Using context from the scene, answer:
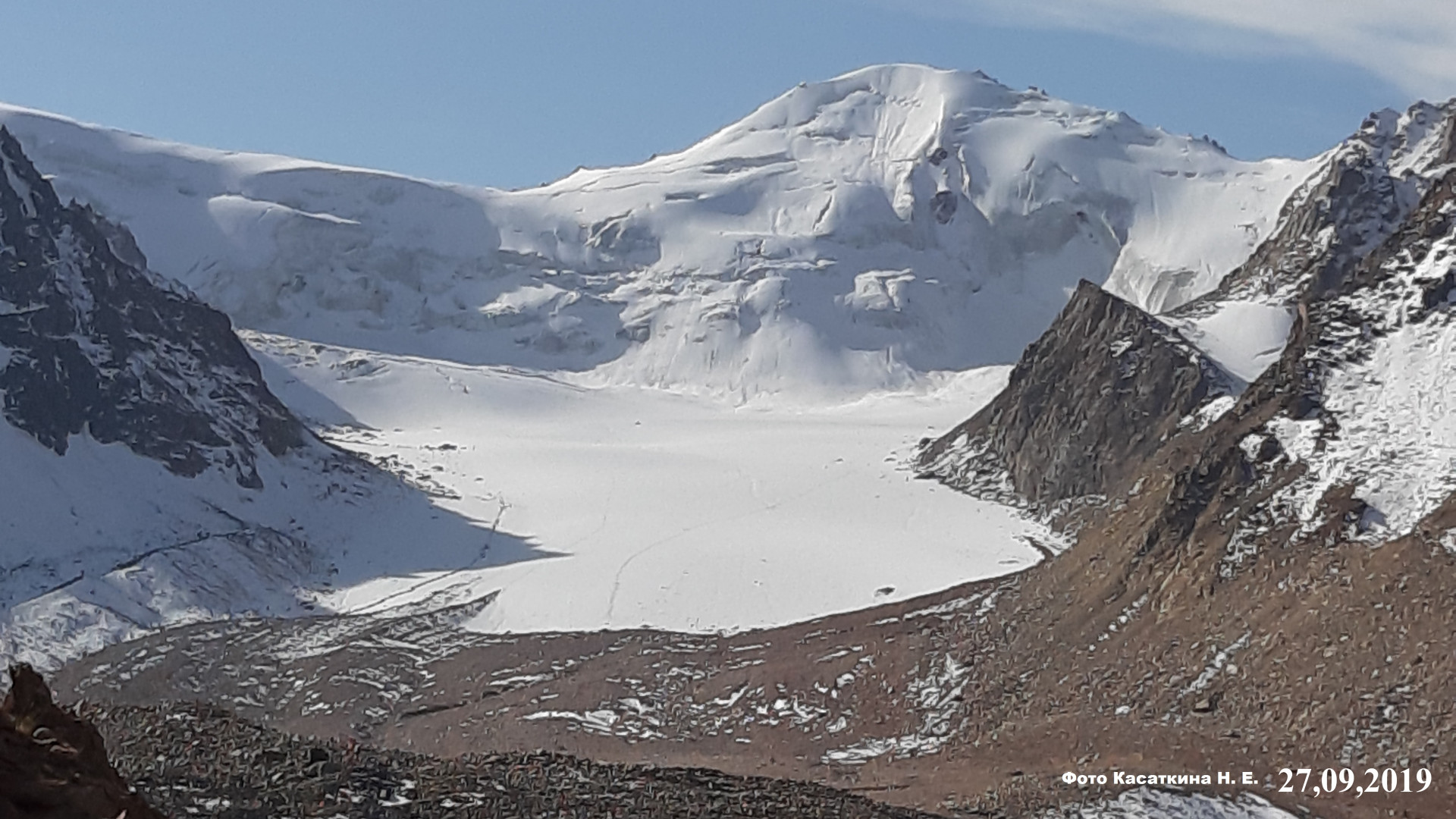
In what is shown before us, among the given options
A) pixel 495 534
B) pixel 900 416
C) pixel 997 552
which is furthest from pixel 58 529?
pixel 900 416

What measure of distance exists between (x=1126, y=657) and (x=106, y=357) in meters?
58.3

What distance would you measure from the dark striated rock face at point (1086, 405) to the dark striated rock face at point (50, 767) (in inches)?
2869

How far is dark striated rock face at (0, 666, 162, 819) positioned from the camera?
564 inches

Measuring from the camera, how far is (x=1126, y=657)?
4950 cm

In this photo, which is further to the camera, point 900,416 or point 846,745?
point 900,416

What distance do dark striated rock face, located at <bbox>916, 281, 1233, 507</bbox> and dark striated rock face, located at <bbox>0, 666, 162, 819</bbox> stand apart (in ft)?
239

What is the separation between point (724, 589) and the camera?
7606 centimetres

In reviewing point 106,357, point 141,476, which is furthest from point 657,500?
point 106,357

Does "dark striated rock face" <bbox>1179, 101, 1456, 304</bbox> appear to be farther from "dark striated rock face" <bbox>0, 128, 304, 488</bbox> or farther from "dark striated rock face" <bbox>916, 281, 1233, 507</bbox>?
"dark striated rock face" <bbox>0, 128, 304, 488</bbox>

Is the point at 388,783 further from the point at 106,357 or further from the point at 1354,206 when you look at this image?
the point at 1354,206

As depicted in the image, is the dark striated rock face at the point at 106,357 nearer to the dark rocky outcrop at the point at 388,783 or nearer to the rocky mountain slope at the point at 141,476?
the rocky mountain slope at the point at 141,476

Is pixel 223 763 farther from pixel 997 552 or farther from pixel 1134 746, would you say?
pixel 997 552

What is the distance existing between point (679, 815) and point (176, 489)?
62.9 m

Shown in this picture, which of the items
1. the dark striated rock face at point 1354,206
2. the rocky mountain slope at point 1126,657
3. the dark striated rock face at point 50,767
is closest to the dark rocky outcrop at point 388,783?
the dark striated rock face at point 50,767
